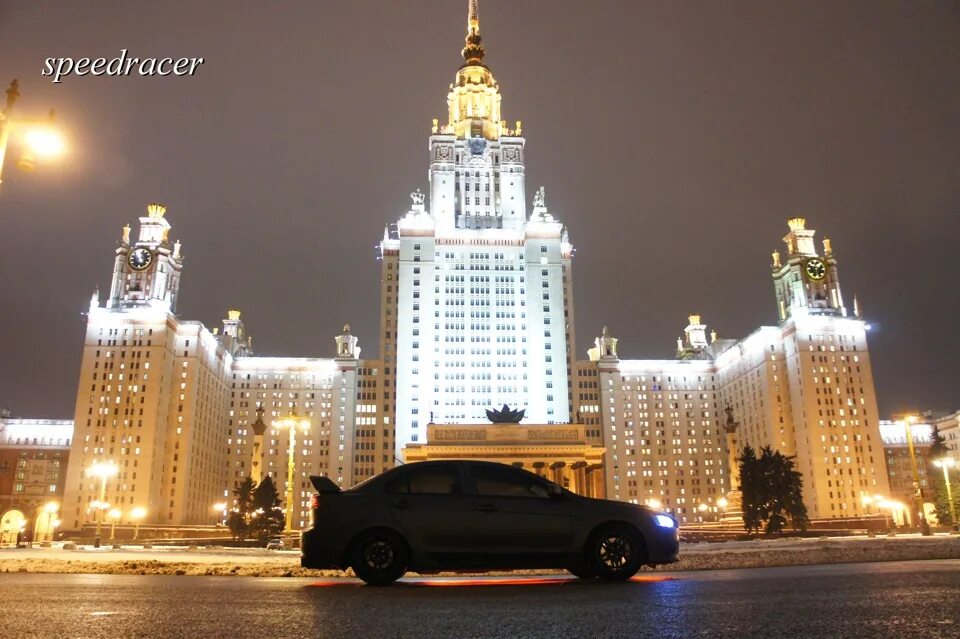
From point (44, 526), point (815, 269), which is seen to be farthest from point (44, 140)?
point (815, 269)

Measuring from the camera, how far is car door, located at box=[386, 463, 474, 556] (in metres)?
9.17

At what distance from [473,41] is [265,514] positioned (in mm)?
109279

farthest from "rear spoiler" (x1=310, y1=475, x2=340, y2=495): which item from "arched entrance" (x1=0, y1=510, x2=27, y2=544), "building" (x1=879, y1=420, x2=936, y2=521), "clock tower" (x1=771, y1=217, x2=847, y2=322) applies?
"building" (x1=879, y1=420, x2=936, y2=521)

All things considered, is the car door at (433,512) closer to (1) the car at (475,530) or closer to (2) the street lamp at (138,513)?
(1) the car at (475,530)

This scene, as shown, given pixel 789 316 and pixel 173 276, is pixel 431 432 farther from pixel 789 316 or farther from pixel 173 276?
pixel 789 316

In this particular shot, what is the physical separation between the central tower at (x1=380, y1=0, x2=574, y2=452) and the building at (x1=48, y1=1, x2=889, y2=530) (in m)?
0.26

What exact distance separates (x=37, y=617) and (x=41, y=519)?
7580cm

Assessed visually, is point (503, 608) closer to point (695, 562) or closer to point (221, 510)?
point (695, 562)

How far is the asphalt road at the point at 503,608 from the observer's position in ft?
17.9

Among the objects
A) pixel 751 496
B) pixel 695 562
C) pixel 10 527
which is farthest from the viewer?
pixel 751 496

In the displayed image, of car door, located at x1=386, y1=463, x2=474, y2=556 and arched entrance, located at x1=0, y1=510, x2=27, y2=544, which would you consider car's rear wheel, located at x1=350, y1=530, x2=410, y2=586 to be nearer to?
car door, located at x1=386, y1=463, x2=474, y2=556

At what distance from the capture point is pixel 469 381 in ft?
Answer: 376

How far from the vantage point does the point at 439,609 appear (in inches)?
266

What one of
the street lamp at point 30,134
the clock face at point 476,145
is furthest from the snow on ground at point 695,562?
the clock face at point 476,145
